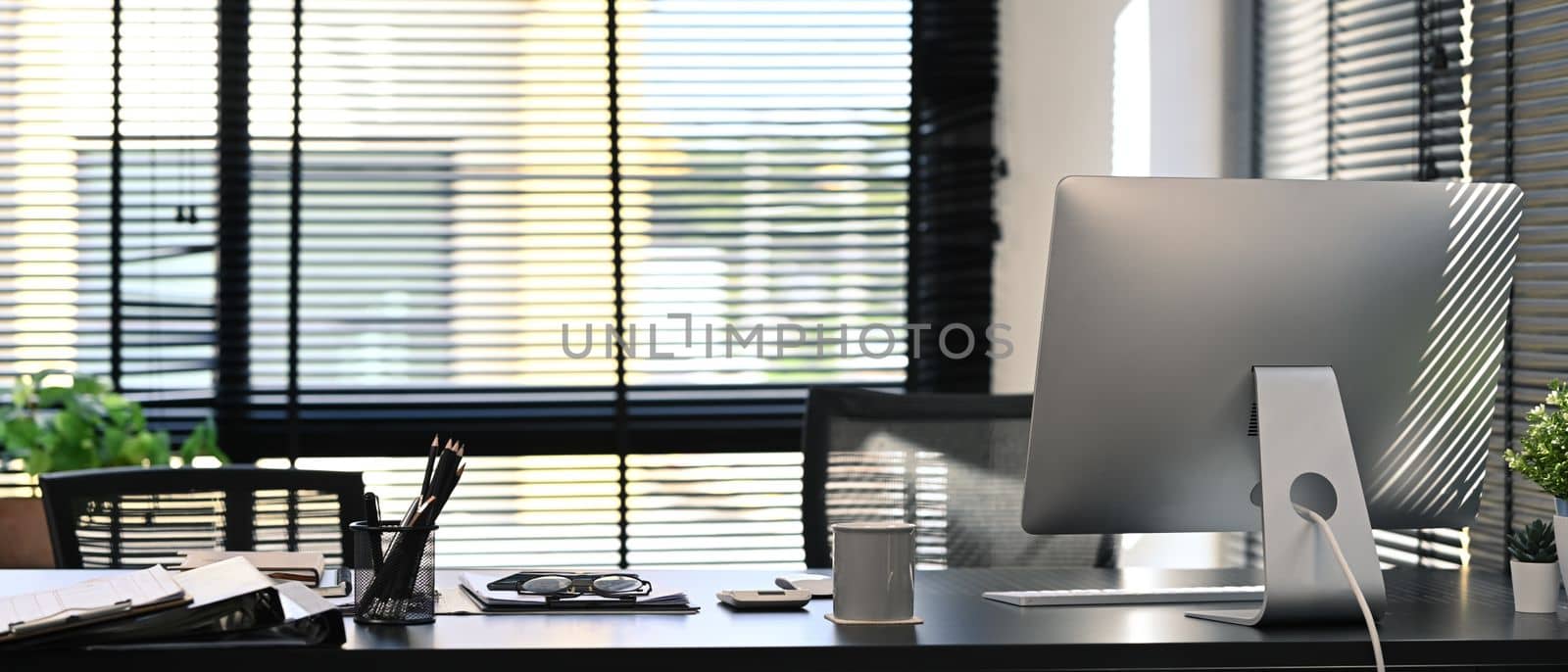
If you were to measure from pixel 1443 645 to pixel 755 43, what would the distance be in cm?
226

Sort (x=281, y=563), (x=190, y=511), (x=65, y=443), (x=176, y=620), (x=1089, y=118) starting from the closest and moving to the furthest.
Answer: (x=176, y=620), (x=281, y=563), (x=190, y=511), (x=65, y=443), (x=1089, y=118)

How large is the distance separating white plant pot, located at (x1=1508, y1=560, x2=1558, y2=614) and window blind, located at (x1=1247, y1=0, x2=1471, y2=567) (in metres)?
0.78

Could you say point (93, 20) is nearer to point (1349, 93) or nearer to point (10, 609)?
point (10, 609)

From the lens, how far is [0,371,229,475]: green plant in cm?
273

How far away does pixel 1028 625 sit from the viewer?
1.28 metres

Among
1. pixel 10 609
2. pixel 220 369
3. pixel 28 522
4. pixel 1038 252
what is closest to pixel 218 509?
pixel 10 609

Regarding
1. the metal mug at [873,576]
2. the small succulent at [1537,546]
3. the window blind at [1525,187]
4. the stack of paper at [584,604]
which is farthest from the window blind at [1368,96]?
the stack of paper at [584,604]

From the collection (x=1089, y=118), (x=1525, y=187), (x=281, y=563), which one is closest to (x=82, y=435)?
(x=281, y=563)

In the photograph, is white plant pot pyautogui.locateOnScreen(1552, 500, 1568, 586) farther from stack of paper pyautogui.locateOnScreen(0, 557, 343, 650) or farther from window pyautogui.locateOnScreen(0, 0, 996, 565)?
window pyautogui.locateOnScreen(0, 0, 996, 565)

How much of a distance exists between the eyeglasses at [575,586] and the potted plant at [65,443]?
5.37 ft

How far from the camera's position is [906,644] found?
1163 millimetres

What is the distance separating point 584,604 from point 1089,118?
6.31 feet

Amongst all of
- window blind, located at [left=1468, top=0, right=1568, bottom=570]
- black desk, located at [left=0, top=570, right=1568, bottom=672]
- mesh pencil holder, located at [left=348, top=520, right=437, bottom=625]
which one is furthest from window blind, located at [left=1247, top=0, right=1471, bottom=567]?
mesh pencil holder, located at [left=348, top=520, right=437, bottom=625]

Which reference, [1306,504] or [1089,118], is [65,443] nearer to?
[1089,118]
